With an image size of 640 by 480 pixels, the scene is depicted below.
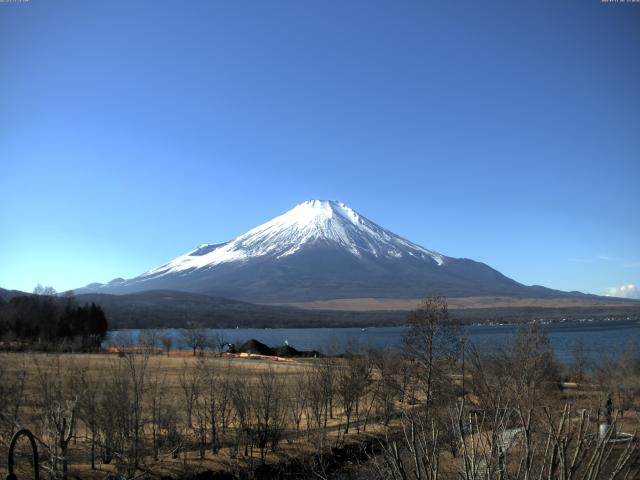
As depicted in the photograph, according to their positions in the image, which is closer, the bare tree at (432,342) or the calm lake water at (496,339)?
the bare tree at (432,342)

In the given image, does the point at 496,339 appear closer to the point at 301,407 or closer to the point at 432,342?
the point at 432,342

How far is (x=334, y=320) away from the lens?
641ft

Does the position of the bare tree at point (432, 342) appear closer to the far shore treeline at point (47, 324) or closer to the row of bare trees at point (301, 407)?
the row of bare trees at point (301, 407)

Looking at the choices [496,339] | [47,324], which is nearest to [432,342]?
[496,339]

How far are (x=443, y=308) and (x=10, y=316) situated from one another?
229ft

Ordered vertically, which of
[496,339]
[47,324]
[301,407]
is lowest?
[496,339]

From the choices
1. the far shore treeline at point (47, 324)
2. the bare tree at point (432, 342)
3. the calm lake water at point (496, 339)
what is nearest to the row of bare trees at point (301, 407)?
the bare tree at point (432, 342)

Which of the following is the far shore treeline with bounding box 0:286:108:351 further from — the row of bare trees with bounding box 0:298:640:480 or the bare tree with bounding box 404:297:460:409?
the bare tree with bounding box 404:297:460:409

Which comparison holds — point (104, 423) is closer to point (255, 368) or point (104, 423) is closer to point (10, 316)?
point (255, 368)

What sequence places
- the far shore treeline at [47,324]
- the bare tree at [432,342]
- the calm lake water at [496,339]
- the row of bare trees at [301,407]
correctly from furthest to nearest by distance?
the far shore treeline at [47,324]
the calm lake water at [496,339]
the bare tree at [432,342]
the row of bare trees at [301,407]

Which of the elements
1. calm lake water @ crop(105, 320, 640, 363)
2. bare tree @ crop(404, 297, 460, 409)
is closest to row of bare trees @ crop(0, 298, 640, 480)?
bare tree @ crop(404, 297, 460, 409)

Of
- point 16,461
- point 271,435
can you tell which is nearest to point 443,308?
point 271,435

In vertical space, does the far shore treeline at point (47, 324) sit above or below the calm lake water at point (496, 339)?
above

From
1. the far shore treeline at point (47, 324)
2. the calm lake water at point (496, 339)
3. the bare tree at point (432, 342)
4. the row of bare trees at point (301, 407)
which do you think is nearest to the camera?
the row of bare trees at point (301, 407)
